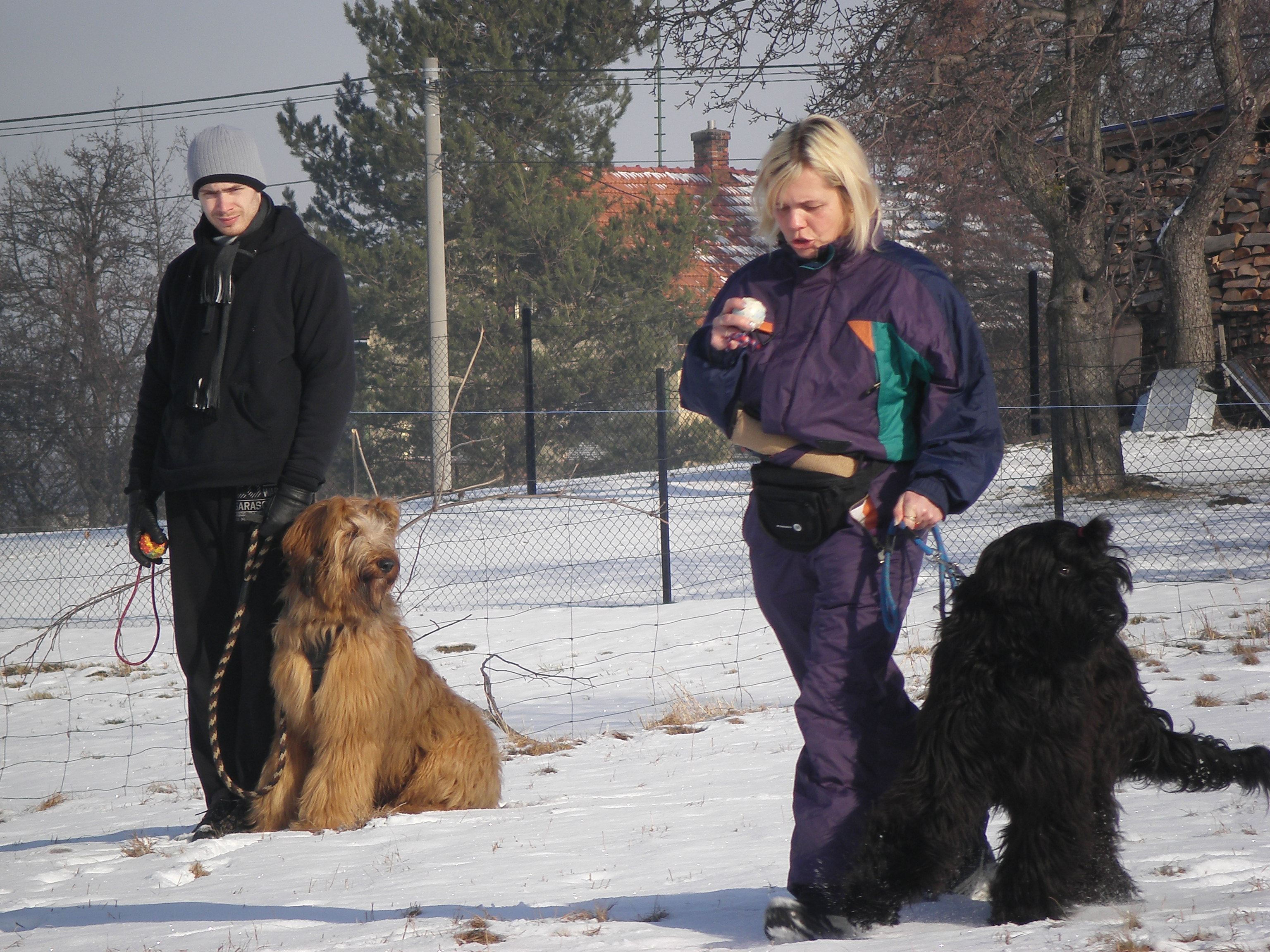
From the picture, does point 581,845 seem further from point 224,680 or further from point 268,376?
point 268,376

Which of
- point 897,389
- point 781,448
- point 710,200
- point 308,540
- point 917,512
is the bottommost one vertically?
point 308,540

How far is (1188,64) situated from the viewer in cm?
1064

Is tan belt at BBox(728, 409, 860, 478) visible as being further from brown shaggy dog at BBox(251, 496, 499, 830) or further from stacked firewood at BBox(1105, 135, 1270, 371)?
stacked firewood at BBox(1105, 135, 1270, 371)

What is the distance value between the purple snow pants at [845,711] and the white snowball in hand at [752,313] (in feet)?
1.48

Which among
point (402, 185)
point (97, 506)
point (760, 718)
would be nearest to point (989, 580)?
point (760, 718)

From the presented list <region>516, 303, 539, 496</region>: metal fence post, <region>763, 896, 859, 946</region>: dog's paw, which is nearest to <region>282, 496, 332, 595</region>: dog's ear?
<region>763, 896, 859, 946</region>: dog's paw

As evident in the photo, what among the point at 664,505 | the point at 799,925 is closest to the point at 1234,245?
the point at 664,505

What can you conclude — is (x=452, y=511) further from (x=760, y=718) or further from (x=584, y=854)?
(x=584, y=854)

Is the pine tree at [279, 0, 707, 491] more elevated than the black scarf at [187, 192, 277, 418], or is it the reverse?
the pine tree at [279, 0, 707, 491]

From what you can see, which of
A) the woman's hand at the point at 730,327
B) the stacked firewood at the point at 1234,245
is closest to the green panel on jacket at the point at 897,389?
the woman's hand at the point at 730,327

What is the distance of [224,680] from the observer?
3408 millimetres

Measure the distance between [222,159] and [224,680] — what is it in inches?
62.5

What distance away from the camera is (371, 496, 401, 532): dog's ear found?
340 cm

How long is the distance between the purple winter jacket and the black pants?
5.84 ft
